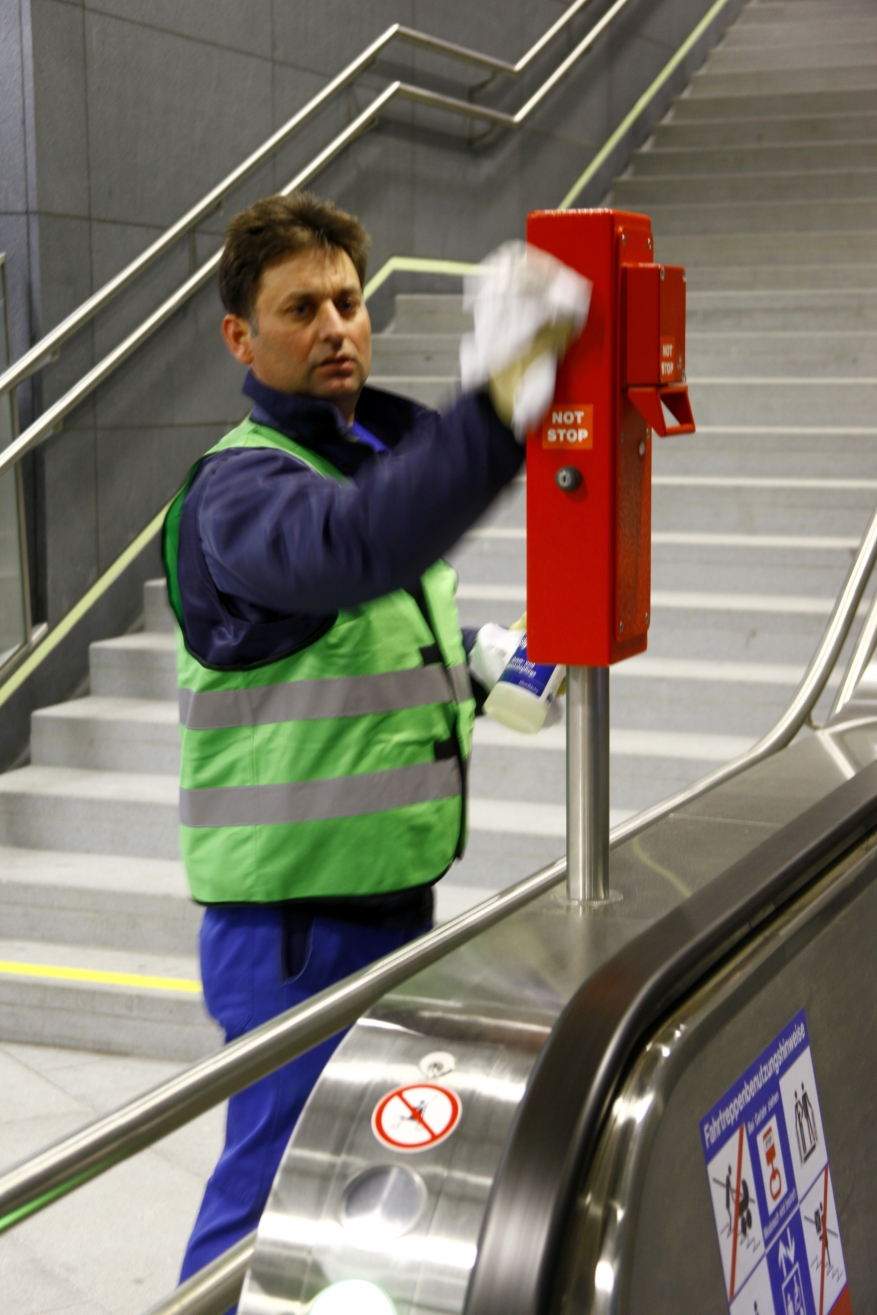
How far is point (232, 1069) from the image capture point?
1.18m

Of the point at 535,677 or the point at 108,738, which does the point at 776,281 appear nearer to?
the point at 108,738

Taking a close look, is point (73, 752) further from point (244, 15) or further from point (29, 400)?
point (244, 15)

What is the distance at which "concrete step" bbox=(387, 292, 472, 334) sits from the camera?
20.6ft

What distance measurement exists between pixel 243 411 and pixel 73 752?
1.54 metres

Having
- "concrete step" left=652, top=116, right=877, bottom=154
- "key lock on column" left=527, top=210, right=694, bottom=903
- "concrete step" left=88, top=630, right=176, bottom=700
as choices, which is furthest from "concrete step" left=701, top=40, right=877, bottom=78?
"key lock on column" left=527, top=210, right=694, bottom=903

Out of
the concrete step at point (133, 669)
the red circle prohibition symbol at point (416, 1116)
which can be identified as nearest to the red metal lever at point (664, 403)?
the red circle prohibition symbol at point (416, 1116)

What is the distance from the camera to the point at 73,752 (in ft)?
14.7

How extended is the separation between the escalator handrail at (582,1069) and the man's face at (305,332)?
2.50 feet

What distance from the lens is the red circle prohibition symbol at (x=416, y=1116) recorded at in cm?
107

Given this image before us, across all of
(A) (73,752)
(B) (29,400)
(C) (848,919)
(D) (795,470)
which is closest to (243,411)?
(B) (29,400)

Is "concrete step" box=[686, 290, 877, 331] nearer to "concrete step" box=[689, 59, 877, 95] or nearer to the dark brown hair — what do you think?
"concrete step" box=[689, 59, 877, 95]

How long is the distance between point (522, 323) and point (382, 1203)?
0.66 m

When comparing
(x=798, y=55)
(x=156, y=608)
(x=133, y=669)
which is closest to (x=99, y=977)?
(x=133, y=669)

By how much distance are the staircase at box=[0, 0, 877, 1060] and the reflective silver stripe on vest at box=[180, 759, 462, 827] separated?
2.68ft
